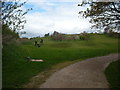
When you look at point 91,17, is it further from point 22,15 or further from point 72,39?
point 72,39

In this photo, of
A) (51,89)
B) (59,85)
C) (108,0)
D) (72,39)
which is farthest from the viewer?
(72,39)

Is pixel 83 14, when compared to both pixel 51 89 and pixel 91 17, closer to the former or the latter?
pixel 91 17

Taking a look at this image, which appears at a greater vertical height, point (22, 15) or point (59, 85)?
point (22, 15)

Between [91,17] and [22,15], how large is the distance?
8918 mm

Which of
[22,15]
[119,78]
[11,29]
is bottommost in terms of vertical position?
[119,78]

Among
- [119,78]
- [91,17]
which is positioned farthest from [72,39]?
[119,78]

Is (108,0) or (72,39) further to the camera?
(72,39)

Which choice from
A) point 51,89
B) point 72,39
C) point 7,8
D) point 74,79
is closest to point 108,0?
point 74,79

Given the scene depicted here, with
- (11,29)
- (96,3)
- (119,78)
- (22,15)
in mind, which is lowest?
(119,78)

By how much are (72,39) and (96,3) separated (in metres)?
53.1

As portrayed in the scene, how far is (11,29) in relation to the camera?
12.0m

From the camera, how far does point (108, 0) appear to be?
17.5 metres

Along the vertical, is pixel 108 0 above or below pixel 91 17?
above

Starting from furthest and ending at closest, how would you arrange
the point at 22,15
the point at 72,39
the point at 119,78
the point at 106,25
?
the point at 72,39 → the point at 106,25 → the point at 119,78 → the point at 22,15
